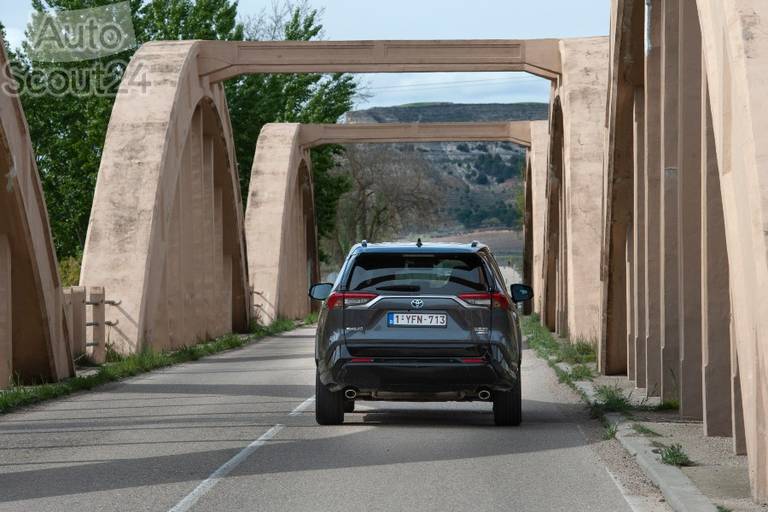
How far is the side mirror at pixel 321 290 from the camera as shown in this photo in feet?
44.7

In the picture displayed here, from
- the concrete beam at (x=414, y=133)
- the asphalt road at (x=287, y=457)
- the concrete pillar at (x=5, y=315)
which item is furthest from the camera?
the concrete beam at (x=414, y=133)

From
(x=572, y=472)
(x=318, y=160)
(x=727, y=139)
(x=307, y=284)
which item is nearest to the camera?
(x=727, y=139)

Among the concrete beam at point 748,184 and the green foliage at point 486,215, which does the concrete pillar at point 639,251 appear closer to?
the concrete beam at point 748,184

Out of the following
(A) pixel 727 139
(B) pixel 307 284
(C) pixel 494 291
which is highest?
(A) pixel 727 139

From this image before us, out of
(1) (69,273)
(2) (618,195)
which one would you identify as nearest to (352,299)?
(2) (618,195)

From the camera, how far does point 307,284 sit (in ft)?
178

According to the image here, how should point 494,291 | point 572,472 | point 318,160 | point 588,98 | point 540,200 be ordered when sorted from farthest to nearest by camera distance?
point 318,160, point 540,200, point 588,98, point 494,291, point 572,472

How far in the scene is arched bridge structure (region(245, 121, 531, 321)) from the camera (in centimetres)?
4162

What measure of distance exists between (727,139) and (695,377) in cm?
460

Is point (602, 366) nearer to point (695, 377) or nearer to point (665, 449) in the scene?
point (695, 377)

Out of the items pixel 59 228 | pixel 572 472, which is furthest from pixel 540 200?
pixel 572 472

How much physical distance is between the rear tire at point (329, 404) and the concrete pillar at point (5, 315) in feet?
20.2

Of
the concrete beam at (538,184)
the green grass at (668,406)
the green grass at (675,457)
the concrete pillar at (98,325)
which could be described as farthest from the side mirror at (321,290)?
the concrete beam at (538,184)

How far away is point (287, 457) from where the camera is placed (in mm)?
10836
